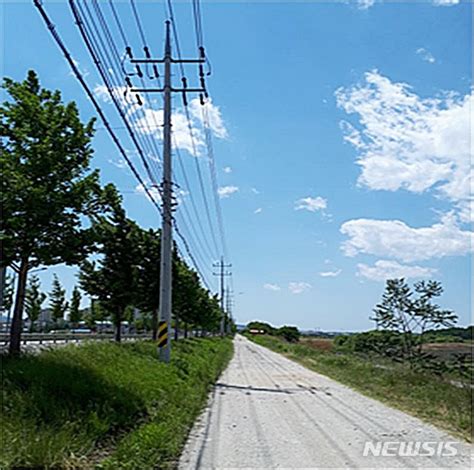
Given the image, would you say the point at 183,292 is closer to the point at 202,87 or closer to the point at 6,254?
the point at 202,87

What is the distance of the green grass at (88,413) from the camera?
7340 mm

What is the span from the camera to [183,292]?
1492 inches

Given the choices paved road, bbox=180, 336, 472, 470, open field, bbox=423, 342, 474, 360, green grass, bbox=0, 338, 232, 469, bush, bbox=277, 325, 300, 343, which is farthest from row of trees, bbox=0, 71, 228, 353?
bush, bbox=277, 325, 300, 343

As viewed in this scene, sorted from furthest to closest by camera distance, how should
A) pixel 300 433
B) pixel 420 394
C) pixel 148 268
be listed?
pixel 148 268 → pixel 420 394 → pixel 300 433

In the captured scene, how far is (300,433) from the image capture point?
1098 cm

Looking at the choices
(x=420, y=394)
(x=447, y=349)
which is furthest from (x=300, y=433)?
(x=447, y=349)

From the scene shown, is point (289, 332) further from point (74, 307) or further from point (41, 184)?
point (41, 184)

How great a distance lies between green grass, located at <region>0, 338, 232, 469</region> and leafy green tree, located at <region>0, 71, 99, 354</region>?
2.13 metres

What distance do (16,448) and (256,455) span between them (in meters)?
3.53

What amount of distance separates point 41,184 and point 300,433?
283 inches

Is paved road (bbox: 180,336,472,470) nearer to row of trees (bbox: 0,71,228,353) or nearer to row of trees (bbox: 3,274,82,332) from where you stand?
row of trees (bbox: 0,71,228,353)

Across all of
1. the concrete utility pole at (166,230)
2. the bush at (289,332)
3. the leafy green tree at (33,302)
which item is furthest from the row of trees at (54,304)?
the bush at (289,332)

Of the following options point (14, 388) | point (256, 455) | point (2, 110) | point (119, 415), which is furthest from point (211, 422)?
point (2, 110)

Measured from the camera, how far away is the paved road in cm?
860
